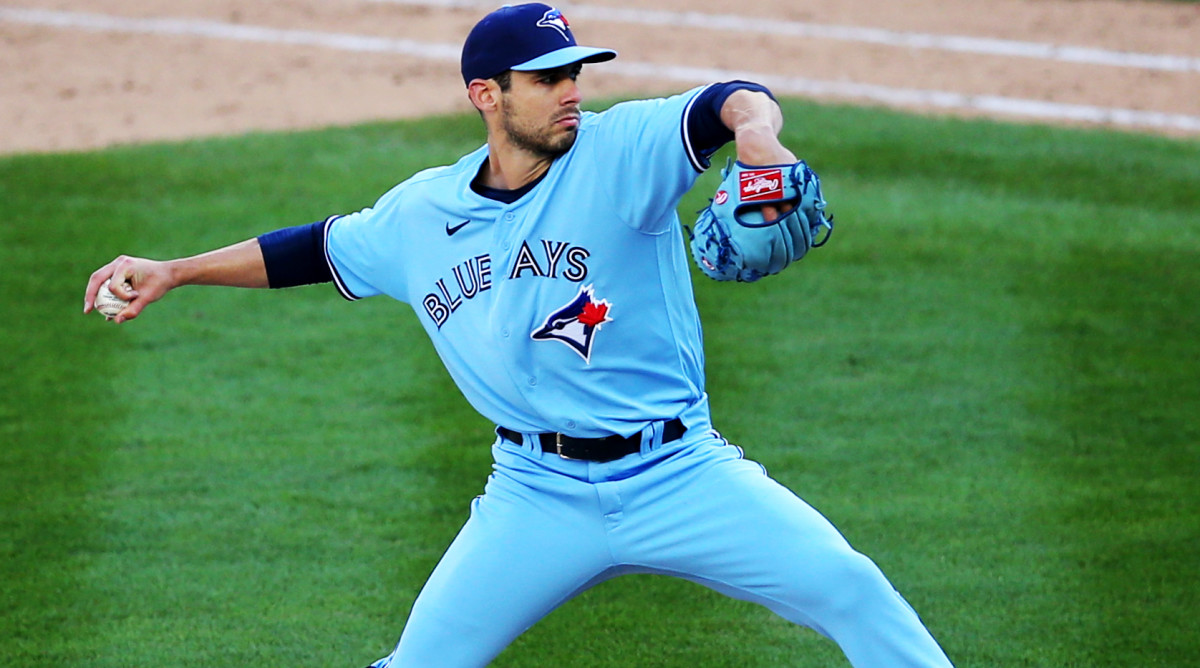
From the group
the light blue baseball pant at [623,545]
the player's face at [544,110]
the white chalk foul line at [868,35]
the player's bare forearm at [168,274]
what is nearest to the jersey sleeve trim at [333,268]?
the player's bare forearm at [168,274]

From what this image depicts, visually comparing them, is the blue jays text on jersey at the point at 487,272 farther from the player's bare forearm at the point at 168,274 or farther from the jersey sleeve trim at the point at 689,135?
the player's bare forearm at the point at 168,274

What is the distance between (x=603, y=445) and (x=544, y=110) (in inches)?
32.9

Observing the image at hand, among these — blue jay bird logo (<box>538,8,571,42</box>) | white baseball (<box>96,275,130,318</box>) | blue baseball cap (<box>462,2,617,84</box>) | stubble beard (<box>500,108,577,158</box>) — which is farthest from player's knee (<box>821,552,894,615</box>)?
white baseball (<box>96,275,130,318</box>)

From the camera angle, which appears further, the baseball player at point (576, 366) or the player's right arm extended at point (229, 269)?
the player's right arm extended at point (229, 269)

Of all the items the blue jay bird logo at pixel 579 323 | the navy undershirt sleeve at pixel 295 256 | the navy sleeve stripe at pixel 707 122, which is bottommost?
the blue jay bird logo at pixel 579 323

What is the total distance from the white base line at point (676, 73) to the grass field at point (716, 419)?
1.04 m

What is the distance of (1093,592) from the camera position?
5.10 metres

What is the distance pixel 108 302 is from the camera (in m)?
3.87

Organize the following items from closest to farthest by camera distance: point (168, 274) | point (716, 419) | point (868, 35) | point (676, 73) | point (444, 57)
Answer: point (168, 274) < point (716, 419) < point (676, 73) < point (444, 57) < point (868, 35)

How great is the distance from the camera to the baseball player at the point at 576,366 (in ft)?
11.8

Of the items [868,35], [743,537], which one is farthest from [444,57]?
[743,537]

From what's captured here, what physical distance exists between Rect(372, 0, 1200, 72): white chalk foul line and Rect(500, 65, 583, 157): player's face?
8.76 metres

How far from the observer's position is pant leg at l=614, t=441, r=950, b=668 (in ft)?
11.3

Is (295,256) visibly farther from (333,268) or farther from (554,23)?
(554,23)
